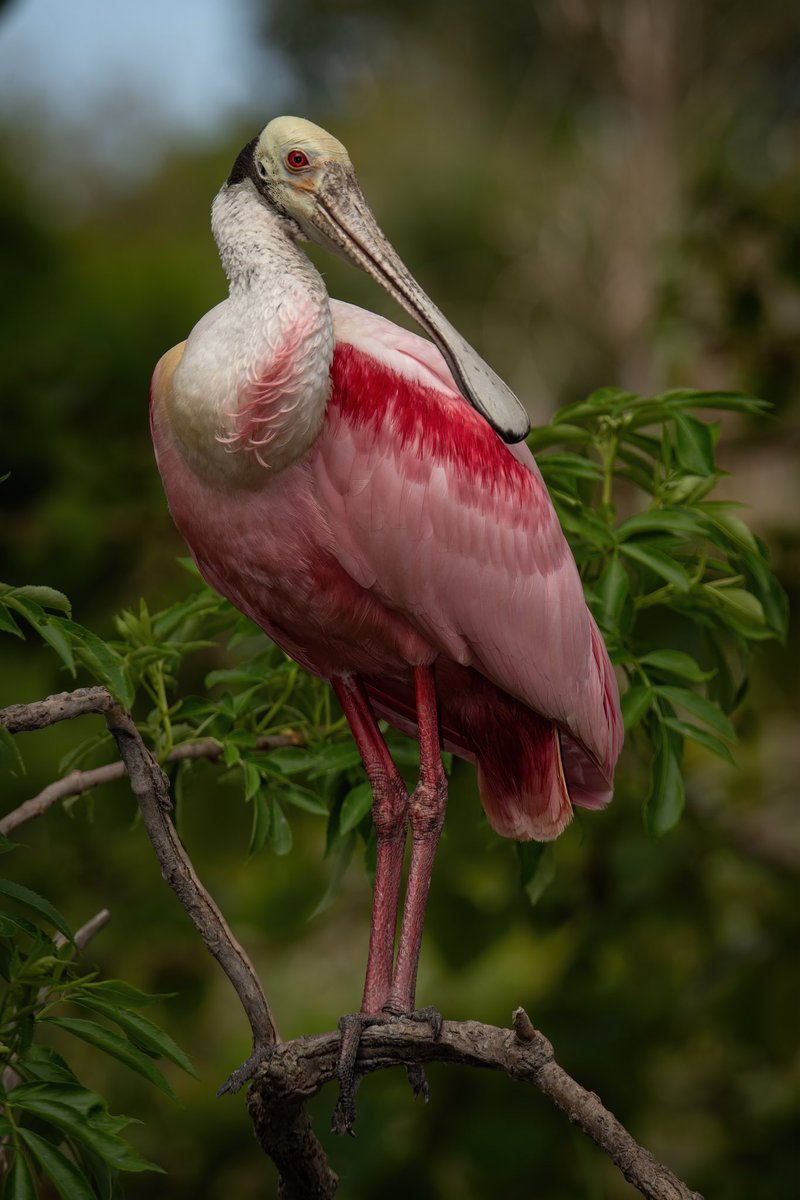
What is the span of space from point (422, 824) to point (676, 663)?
0.51 meters

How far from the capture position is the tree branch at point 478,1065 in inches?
75.1

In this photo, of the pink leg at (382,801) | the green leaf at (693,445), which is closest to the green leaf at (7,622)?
the pink leg at (382,801)

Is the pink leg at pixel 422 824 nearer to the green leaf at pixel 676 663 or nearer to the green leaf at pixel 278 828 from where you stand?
the green leaf at pixel 278 828

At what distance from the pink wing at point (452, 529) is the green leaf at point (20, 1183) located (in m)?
1.01

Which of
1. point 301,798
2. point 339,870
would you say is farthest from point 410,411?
point 339,870

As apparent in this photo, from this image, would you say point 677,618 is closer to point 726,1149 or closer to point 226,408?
point 226,408

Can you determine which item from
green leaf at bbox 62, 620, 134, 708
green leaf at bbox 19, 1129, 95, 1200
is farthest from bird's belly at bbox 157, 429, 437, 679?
green leaf at bbox 19, 1129, 95, 1200

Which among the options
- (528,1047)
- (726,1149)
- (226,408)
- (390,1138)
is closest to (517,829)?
(528,1047)

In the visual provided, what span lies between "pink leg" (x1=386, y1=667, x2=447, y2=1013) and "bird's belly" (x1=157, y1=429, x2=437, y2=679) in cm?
7

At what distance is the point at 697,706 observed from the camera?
2.52 metres

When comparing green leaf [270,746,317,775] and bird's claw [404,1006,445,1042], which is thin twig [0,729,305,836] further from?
bird's claw [404,1006,445,1042]

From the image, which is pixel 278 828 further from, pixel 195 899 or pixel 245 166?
pixel 245 166

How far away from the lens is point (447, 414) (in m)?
2.49

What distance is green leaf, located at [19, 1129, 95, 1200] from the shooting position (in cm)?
172
